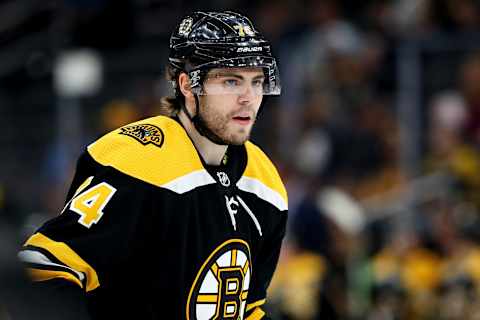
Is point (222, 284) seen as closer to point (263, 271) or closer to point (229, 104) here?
point (263, 271)

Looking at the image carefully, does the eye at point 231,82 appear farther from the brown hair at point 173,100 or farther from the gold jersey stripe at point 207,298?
the gold jersey stripe at point 207,298

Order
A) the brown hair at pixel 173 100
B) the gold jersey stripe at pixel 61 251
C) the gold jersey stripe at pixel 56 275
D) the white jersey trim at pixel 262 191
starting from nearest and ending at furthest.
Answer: the gold jersey stripe at pixel 56 275 < the gold jersey stripe at pixel 61 251 < the brown hair at pixel 173 100 < the white jersey trim at pixel 262 191

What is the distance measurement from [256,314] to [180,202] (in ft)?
2.25

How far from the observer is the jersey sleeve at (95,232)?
9.89 ft

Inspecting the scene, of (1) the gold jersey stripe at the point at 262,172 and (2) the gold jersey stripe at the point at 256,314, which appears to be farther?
(2) the gold jersey stripe at the point at 256,314

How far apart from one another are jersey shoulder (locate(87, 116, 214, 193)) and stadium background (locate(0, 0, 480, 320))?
3448 mm

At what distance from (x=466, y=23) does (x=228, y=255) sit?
4799mm

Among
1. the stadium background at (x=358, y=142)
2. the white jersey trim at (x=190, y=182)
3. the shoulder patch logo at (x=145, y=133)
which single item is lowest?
the stadium background at (x=358, y=142)

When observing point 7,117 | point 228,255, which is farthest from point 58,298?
point 7,117

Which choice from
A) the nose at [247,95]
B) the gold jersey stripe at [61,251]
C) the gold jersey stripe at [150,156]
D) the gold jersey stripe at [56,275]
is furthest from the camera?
the nose at [247,95]

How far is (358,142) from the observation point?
7578 millimetres

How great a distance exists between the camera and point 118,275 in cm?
316

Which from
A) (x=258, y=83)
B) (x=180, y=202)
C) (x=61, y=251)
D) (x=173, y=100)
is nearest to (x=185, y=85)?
(x=173, y=100)

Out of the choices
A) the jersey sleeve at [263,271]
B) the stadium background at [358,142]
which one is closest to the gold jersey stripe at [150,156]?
Result: the jersey sleeve at [263,271]
